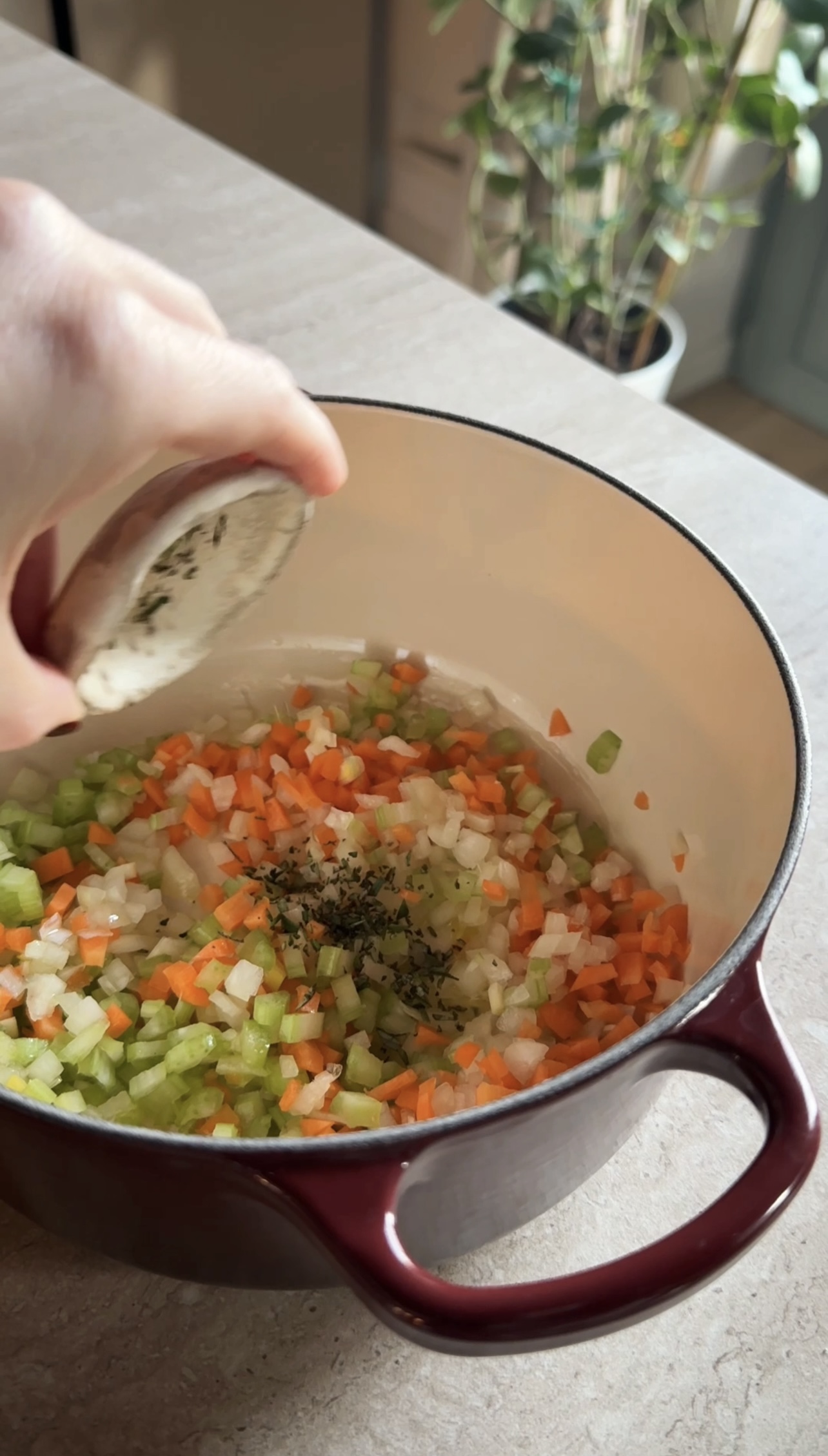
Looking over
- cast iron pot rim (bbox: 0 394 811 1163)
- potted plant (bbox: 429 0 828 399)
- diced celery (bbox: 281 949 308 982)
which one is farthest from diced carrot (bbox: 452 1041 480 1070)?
potted plant (bbox: 429 0 828 399)

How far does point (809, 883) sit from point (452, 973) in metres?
0.23

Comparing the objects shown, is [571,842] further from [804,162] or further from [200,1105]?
[804,162]

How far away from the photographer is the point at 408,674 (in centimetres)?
92

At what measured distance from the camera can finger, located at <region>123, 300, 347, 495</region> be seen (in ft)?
1.50

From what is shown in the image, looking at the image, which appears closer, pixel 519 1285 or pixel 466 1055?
pixel 519 1285

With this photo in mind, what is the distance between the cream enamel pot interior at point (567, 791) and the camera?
418mm

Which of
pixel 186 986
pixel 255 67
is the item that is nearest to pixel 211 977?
pixel 186 986

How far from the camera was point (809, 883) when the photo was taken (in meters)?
0.78

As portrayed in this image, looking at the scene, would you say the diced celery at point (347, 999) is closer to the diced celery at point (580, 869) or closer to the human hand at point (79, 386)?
the diced celery at point (580, 869)

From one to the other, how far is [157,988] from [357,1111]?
0.16 metres

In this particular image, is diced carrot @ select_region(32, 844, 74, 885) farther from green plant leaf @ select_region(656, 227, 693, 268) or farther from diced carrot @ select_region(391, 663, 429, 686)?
green plant leaf @ select_region(656, 227, 693, 268)

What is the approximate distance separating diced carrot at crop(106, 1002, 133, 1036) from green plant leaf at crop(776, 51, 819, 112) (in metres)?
1.34

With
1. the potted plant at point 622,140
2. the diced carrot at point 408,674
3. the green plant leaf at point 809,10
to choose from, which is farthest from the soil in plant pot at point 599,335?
the diced carrot at point 408,674

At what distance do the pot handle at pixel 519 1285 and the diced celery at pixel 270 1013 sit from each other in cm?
27
